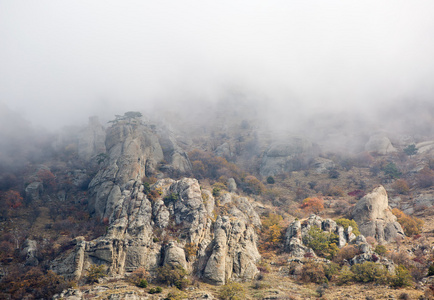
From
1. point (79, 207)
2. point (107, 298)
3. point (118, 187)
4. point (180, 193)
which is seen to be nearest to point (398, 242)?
point (180, 193)

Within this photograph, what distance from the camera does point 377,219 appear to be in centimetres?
7394

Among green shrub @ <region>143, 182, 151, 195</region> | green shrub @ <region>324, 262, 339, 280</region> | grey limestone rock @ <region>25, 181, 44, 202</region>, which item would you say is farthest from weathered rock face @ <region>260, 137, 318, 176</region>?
grey limestone rock @ <region>25, 181, 44, 202</region>

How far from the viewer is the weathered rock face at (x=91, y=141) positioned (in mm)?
119062

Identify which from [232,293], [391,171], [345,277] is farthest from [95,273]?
[391,171]

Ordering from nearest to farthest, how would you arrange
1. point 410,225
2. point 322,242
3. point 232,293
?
1. point 232,293
2. point 322,242
3. point 410,225

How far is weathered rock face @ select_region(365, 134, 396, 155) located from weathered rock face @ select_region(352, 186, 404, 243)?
68.8 metres

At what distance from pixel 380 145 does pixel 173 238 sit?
12666cm

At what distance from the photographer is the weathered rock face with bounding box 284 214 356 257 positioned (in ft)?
213

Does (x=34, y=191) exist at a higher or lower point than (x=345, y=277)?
higher

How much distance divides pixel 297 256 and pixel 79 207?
7136cm

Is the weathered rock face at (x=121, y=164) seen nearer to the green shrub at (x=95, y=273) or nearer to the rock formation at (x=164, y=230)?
the rock formation at (x=164, y=230)

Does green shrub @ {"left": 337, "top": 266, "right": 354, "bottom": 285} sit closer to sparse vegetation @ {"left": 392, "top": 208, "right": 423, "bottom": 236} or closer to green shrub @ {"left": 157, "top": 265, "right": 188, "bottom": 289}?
sparse vegetation @ {"left": 392, "top": 208, "right": 423, "bottom": 236}

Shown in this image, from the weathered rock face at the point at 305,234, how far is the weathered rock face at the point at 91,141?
282 feet

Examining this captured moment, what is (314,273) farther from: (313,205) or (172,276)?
(313,205)
